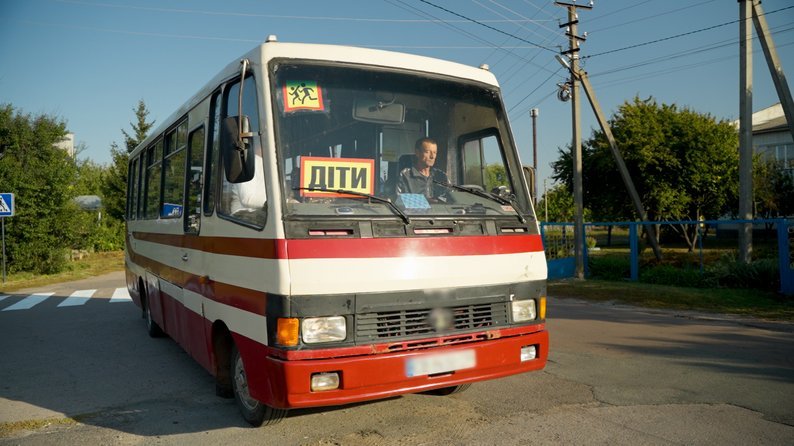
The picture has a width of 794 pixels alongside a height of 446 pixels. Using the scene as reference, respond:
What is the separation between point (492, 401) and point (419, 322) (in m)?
1.57

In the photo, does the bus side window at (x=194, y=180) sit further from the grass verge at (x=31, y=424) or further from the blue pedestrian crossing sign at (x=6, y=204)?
the blue pedestrian crossing sign at (x=6, y=204)

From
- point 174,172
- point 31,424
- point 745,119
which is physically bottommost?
point 31,424

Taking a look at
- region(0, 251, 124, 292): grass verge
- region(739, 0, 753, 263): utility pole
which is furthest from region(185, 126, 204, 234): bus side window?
region(0, 251, 124, 292): grass verge

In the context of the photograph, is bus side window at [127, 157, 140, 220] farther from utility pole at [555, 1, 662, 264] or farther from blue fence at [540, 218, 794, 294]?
utility pole at [555, 1, 662, 264]

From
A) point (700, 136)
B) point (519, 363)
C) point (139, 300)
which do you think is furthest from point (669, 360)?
point (700, 136)

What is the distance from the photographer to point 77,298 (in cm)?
1574

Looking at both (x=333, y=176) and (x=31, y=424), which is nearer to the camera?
(x=333, y=176)

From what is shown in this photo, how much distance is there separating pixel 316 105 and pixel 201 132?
1.82 m

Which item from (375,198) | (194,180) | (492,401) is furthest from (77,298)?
(375,198)

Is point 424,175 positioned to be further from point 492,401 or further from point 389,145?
point 492,401

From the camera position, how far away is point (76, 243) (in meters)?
25.4

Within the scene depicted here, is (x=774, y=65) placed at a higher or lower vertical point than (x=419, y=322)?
higher

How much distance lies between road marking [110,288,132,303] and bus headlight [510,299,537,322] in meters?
12.4

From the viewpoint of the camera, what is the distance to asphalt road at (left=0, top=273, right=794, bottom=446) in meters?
4.80
